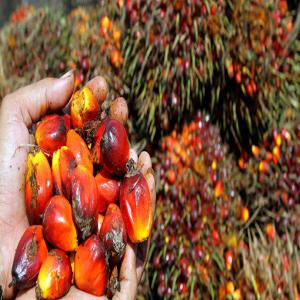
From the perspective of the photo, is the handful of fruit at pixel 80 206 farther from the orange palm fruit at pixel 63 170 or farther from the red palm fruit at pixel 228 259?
the red palm fruit at pixel 228 259

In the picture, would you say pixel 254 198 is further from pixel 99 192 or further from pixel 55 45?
pixel 55 45

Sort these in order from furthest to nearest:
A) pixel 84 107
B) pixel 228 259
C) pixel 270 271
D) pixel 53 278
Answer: pixel 228 259
pixel 270 271
pixel 84 107
pixel 53 278

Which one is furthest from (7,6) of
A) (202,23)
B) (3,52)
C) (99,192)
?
(99,192)

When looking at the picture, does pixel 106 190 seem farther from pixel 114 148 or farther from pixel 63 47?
pixel 63 47

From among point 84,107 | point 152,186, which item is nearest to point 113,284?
point 152,186

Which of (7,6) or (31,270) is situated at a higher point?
(31,270)

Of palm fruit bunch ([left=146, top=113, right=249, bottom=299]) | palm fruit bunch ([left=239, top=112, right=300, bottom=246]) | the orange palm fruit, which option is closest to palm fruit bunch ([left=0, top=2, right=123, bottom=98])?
palm fruit bunch ([left=146, top=113, right=249, bottom=299])
